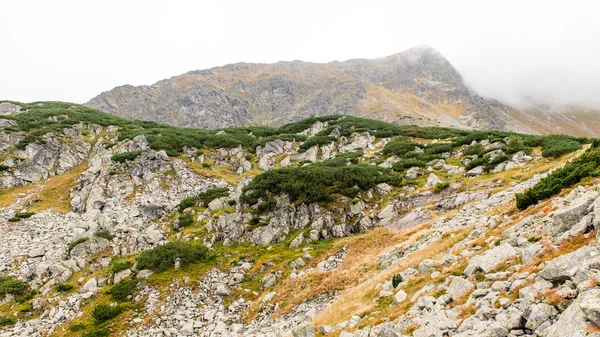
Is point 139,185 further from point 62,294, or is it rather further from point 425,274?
point 425,274

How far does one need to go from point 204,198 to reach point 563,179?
33.9 metres

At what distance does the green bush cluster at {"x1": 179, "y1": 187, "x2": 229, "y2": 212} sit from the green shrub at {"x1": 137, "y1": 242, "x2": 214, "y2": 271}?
40.1 ft

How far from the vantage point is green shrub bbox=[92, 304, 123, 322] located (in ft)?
63.9

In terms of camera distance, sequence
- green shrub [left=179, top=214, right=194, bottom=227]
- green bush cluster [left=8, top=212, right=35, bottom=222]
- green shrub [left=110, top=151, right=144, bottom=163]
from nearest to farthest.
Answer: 1. green shrub [left=179, top=214, right=194, bottom=227]
2. green bush cluster [left=8, top=212, right=35, bottom=222]
3. green shrub [left=110, top=151, right=144, bottom=163]

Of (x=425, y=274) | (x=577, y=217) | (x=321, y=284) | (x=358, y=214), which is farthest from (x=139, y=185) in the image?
(x=577, y=217)

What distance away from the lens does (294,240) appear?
27016 millimetres

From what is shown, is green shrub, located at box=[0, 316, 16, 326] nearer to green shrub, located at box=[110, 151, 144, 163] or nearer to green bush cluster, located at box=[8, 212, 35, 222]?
green bush cluster, located at box=[8, 212, 35, 222]

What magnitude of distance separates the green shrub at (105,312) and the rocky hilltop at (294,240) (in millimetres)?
95

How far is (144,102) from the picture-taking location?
169 m

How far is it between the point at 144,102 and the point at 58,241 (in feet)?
513

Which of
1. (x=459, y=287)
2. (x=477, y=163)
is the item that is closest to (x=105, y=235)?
(x=459, y=287)

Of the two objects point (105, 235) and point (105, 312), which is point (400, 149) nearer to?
point (105, 235)

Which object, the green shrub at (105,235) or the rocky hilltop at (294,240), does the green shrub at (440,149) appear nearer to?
the rocky hilltop at (294,240)

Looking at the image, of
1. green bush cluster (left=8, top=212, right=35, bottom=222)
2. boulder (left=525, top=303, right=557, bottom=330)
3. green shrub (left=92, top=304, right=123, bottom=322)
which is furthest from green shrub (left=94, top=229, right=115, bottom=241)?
boulder (left=525, top=303, right=557, bottom=330)
